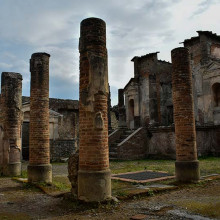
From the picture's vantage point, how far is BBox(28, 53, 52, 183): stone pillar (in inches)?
366

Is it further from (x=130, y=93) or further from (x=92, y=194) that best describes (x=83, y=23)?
(x=130, y=93)

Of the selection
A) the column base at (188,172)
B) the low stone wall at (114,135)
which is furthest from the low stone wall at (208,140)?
the column base at (188,172)

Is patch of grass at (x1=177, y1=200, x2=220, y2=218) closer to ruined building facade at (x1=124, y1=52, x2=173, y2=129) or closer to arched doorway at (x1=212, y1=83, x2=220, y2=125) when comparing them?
arched doorway at (x1=212, y1=83, x2=220, y2=125)

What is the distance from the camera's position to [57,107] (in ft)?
94.2

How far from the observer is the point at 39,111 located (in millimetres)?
9664

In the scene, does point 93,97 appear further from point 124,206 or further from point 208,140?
point 208,140

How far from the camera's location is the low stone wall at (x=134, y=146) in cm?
1941

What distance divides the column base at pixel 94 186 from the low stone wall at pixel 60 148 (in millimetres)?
14160

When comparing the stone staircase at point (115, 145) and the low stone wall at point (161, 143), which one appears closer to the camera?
the low stone wall at point (161, 143)

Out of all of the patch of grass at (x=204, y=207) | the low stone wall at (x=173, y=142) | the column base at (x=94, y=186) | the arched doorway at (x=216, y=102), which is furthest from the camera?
the arched doorway at (x=216, y=102)

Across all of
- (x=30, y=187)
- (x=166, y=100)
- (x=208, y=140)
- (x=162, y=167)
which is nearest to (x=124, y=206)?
(x=30, y=187)

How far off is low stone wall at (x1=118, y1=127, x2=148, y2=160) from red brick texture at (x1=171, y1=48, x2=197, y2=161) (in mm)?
10219

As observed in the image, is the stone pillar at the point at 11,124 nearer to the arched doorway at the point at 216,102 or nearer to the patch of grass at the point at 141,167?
the patch of grass at the point at 141,167

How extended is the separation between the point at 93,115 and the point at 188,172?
421cm
